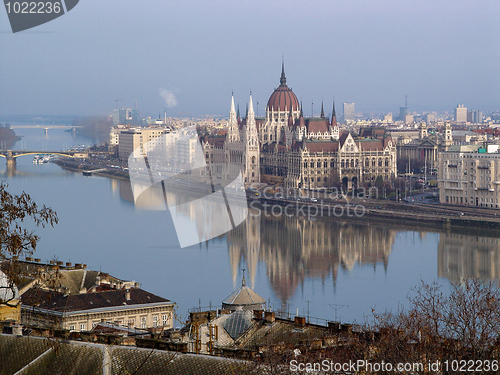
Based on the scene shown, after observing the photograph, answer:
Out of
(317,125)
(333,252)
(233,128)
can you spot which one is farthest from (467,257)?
(233,128)

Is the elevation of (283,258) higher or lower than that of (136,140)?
lower

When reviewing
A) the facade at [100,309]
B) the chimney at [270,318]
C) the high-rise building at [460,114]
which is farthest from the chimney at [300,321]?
the high-rise building at [460,114]

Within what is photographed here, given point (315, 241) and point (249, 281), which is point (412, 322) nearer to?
point (249, 281)

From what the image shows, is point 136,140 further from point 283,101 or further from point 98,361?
point 98,361

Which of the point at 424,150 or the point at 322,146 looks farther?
the point at 424,150

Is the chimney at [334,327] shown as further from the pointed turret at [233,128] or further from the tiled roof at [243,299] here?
the pointed turret at [233,128]

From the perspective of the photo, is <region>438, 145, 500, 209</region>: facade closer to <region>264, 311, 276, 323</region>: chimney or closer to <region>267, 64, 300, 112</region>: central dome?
<region>267, 64, 300, 112</region>: central dome
